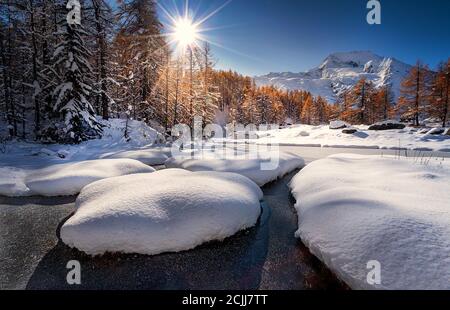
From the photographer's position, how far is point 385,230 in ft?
11.2

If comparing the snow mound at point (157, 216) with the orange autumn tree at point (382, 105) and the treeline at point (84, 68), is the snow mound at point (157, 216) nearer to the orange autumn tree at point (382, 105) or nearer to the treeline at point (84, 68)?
the treeline at point (84, 68)

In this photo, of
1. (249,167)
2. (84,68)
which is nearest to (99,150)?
(84,68)

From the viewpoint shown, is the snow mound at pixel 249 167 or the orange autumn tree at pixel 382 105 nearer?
the snow mound at pixel 249 167

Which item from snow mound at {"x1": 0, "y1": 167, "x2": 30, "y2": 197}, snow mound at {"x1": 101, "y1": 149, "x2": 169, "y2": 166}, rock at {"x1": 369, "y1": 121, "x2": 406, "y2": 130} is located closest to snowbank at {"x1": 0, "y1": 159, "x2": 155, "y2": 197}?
snow mound at {"x1": 0, "y1": 167, "x2": 30, "y2": 197}

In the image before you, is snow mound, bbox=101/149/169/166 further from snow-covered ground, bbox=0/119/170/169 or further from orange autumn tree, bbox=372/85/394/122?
orange autumn tree, bbox=372/85/394/122

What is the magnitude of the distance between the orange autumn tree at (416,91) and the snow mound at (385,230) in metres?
32.3

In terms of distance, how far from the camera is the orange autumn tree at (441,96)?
28.4 meters

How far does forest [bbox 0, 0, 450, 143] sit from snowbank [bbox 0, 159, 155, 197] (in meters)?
6.19

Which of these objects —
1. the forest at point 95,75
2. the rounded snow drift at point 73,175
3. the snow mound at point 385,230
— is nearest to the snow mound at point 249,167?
the rounded snow drift at point 73,175

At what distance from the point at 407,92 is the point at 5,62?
4534 cm

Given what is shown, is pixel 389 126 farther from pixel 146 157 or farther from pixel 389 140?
pixel 146 157

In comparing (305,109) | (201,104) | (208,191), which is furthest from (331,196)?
(305,109)

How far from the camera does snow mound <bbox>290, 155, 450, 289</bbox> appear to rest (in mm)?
2846

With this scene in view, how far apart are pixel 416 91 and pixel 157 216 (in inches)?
1517
